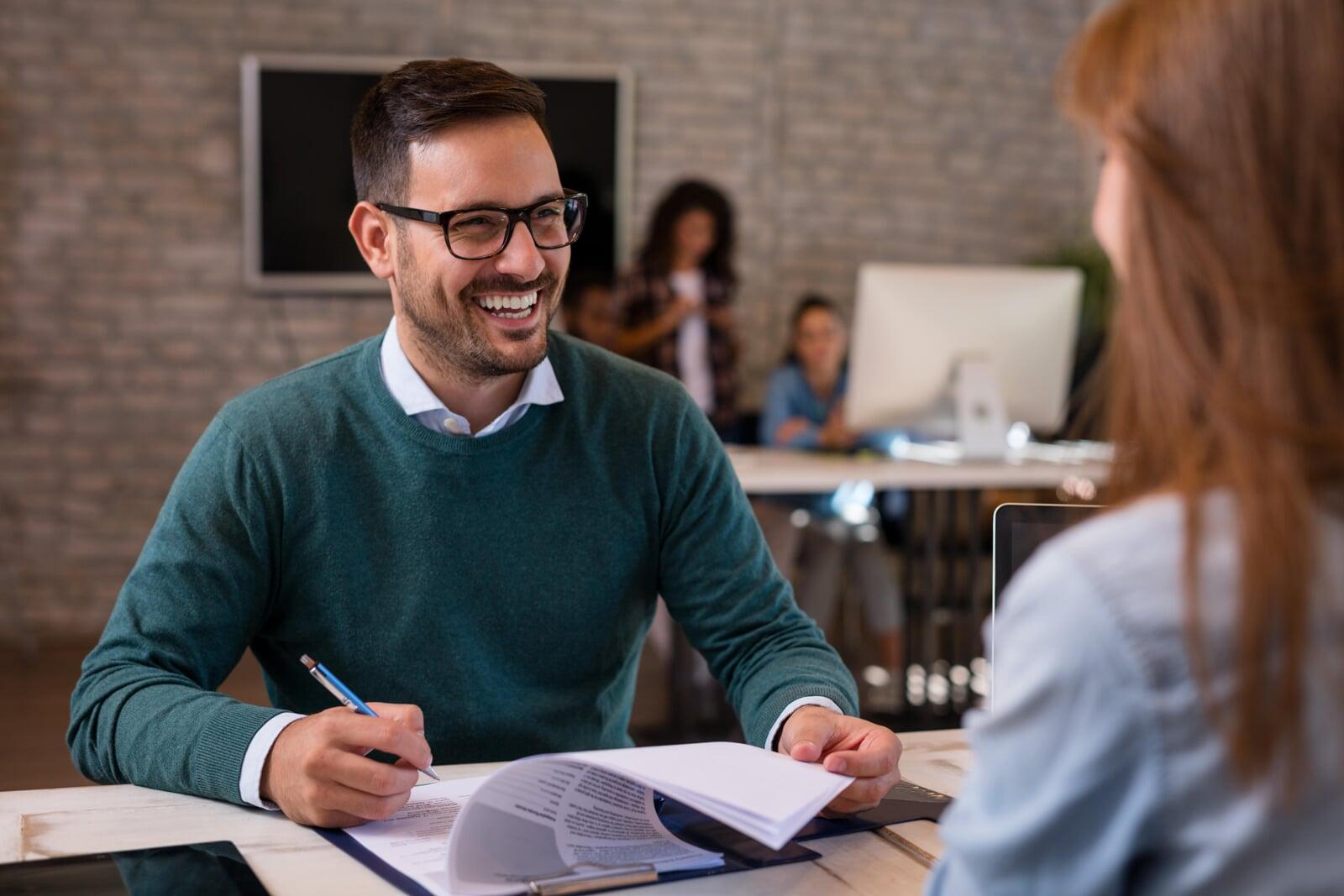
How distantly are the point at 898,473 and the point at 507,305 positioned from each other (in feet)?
7.23

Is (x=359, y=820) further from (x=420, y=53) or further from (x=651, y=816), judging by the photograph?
(x=420, y=53)

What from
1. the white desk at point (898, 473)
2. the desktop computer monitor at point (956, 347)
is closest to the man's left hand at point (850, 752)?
the white desk at point (898, 473)

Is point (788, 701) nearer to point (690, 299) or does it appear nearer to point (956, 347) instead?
point (956, 347)

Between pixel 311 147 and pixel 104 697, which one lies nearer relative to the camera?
pixel 104 697

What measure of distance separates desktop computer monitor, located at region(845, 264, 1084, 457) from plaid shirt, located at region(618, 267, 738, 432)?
112cm

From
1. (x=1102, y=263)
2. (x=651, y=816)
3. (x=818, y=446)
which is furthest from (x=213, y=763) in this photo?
(x=1102, y=263)

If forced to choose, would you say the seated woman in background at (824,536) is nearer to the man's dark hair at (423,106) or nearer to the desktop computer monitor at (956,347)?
the desktop computer monitor at (956,347)

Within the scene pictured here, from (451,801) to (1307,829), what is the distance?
0.69m

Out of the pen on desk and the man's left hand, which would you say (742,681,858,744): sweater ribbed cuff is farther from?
the pen on desk

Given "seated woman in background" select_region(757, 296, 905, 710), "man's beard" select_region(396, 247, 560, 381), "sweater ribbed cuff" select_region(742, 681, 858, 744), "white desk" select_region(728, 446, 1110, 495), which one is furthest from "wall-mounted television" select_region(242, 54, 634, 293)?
"sweater ribbed cuff" select_region(742, 681, 858, 744)

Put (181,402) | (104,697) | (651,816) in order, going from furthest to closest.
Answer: (181,402) → (104,697) → (651,816)

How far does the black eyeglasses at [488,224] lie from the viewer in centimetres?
136

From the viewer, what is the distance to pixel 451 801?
3.43ft

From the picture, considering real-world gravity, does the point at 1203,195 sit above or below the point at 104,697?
above
